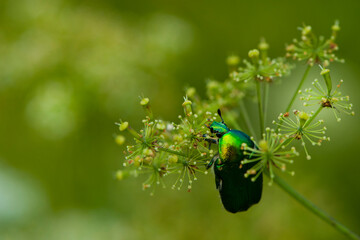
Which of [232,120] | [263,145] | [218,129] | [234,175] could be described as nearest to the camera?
[263,145]

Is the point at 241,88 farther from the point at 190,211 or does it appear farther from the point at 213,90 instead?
the point at 190,211

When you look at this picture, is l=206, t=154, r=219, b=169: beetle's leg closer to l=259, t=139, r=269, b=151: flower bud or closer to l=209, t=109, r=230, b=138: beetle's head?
l=209, t=109, r=230, b=138: beetle's head

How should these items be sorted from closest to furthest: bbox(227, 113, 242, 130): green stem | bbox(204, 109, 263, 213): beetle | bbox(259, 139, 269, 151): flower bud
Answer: bbox(259, 139, 269, 151): flower bud < bbox(204, 109, 263, 213): beetle < bbox(227, 113, 242, 130): green stem

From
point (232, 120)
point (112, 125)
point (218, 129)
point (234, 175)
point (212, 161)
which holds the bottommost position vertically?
point (234, 175)

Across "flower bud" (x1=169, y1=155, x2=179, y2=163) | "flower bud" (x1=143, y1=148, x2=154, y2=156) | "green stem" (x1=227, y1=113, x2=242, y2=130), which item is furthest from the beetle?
"green stem" (x1=227, y1=113, x2=242, y2=130)

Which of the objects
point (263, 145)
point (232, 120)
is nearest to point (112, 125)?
point (232, 120)

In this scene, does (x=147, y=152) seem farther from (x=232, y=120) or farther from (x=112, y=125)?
(x=112, y=125)
